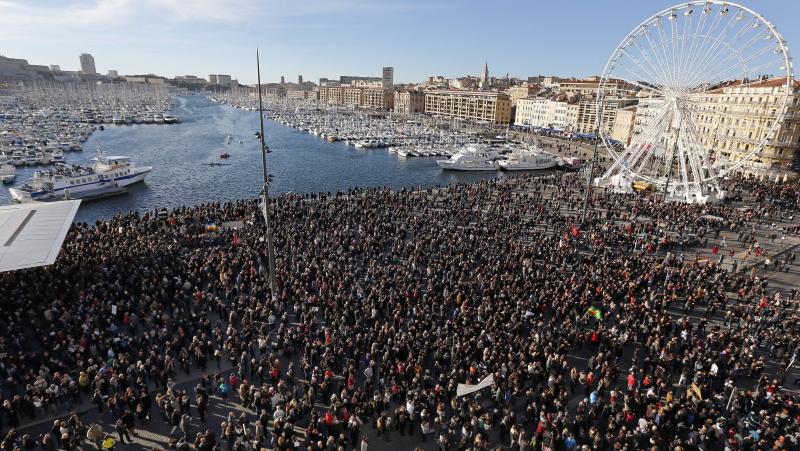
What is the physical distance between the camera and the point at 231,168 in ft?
215

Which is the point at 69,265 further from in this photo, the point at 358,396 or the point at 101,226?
the point at 358,396

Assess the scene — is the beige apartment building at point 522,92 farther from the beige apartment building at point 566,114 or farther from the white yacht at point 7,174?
the white yacht at point 7,174

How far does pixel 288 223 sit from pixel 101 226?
11.2m

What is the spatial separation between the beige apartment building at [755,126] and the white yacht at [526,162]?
20178mm

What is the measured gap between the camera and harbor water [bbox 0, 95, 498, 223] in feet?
161

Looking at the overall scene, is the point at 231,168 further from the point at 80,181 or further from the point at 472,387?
the point at 472,387

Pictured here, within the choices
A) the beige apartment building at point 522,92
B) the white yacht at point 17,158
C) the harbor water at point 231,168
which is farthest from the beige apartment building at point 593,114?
the white yacht at point 17,158

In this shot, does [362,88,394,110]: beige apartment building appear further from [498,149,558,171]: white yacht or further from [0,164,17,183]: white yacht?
[0,164,17,183]: white yacht

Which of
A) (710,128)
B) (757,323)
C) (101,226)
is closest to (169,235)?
(101,226)

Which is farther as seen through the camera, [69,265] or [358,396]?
[69,265]

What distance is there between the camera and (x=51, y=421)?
40.9 ft

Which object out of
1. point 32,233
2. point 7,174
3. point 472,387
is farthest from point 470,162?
point 7,174

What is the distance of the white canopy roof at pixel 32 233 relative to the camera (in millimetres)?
17375

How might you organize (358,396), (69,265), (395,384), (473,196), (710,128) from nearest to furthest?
(358,396) → (395,384) → (69,265) → (473,196) → (710,128)
